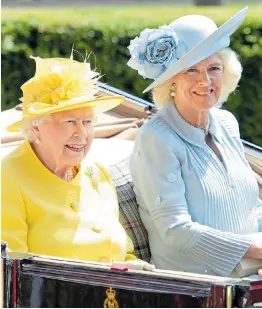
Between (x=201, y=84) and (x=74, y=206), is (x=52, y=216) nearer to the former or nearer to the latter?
(x=74, y=206)

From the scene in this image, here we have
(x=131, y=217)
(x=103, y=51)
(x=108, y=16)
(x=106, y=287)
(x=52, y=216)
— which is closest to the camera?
(x=106, y=287)

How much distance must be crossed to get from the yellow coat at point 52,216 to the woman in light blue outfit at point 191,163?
7.8 inches

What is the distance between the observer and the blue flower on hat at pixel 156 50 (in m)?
4.31

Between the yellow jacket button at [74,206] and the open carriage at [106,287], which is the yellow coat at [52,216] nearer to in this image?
the yellow jacket button at [74,206]

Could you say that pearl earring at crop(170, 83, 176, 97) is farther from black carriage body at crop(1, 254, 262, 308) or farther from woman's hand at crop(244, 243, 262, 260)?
black carriage body at crop(1, 254, 262, 308)

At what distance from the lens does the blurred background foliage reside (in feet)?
28.2

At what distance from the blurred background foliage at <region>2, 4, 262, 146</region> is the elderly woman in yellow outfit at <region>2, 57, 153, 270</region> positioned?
14.7 feet

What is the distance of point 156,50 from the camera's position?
433 cm

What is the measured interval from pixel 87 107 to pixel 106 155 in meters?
0.67

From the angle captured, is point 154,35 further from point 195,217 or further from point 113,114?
point 113,114

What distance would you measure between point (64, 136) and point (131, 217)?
1.80 ft

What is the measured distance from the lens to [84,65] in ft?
13.8

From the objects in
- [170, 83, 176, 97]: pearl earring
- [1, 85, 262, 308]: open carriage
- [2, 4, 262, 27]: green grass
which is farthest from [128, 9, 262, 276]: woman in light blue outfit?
[2, 4, 262, 27]: green grass

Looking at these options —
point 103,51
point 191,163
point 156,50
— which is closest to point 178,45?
point 156,50
